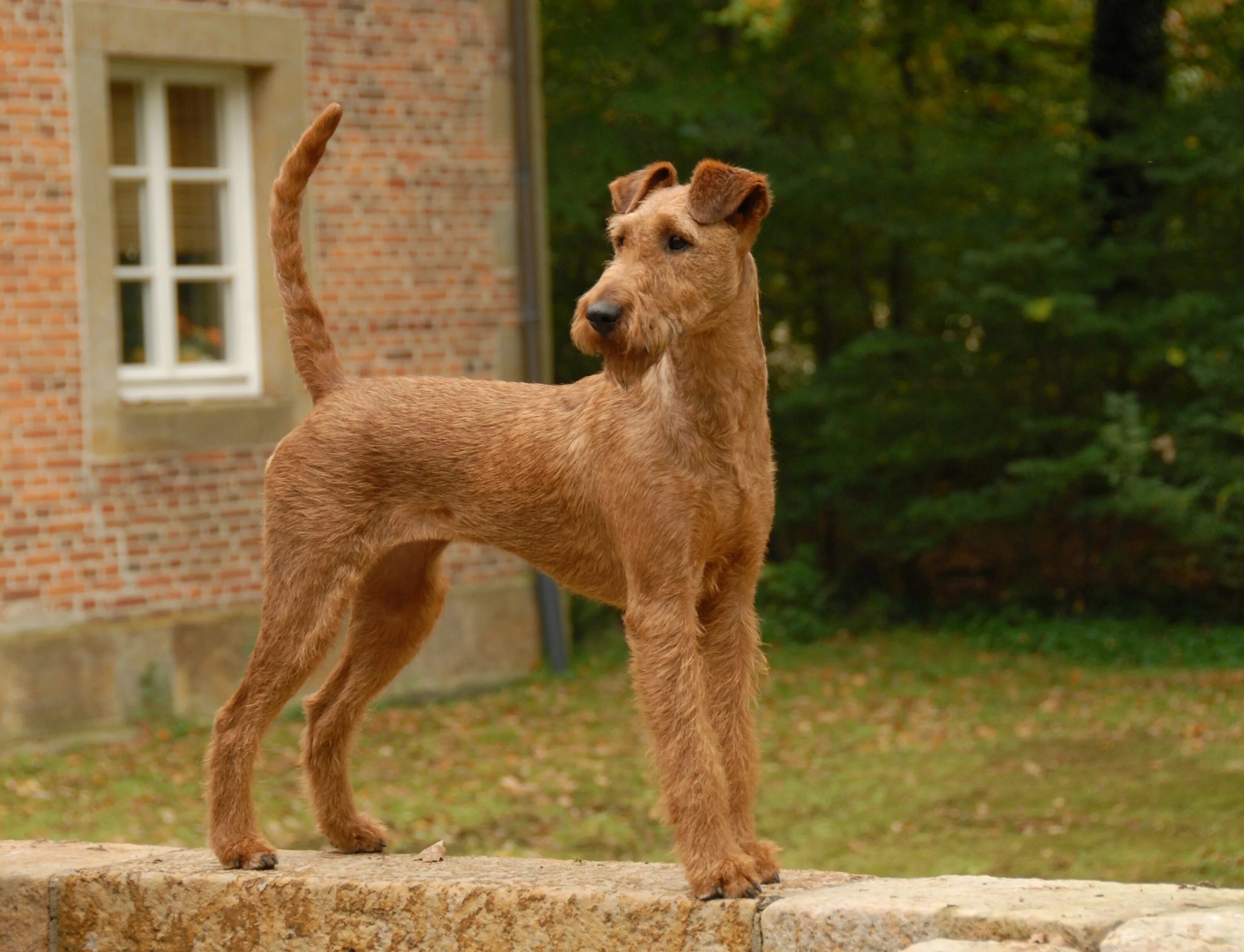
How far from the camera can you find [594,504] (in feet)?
13.1

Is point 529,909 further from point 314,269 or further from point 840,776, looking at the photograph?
point 314,269

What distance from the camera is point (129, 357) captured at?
9.47 meters

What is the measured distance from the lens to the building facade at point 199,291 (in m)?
8.87

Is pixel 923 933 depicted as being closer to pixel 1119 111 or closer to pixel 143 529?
pixel 143 529

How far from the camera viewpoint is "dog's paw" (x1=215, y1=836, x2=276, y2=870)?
4426 mm

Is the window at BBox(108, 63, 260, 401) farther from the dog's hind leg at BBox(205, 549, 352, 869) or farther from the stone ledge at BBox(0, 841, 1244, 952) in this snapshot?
the dog's hind leg at BBox(205, 549, 352, 869)

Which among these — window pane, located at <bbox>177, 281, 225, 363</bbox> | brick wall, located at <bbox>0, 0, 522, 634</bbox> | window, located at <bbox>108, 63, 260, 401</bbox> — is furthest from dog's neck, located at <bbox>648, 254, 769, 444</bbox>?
window pane, located at <bbox>177, 281, 225, 363</bbox>

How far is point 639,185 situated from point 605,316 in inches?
26.0

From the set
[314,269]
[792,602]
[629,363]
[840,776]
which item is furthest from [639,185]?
[792,602]

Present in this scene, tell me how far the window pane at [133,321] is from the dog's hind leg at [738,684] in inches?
254

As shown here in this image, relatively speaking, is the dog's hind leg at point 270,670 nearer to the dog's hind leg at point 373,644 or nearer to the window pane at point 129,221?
the dog's hind leg at point 373,644

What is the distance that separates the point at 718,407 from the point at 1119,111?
9.04 meters

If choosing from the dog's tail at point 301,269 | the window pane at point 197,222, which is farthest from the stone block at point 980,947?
the window pane at point 197,222

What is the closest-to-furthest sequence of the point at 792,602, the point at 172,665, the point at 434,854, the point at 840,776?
the point at 434,854, the point at 840,776, the point at 172,665, the point at 792,602
